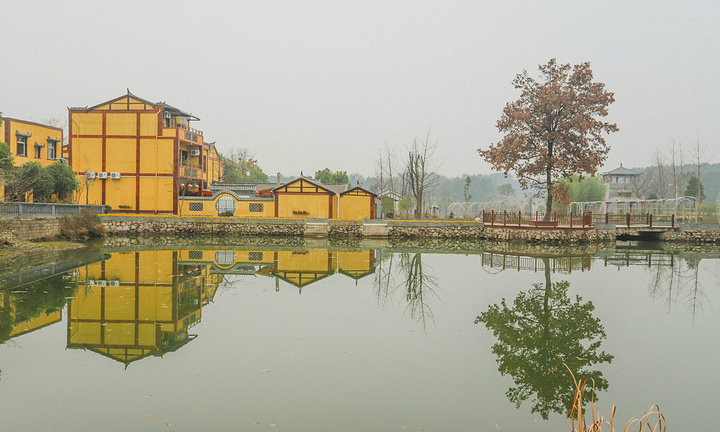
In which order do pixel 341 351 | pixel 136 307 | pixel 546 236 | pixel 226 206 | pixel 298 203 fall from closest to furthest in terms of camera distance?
pixel 341 351 → pixel 136 307 → pixel 546 236 → pixel 298 203 → pixel 226 206

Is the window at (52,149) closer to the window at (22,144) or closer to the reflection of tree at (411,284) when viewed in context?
the window at (22,144)

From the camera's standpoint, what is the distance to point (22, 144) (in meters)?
29.7

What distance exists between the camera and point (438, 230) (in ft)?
103

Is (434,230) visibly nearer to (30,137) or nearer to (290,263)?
(290,263)

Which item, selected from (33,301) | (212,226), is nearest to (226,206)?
(212,226)

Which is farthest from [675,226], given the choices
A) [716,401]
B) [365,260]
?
[716,401]

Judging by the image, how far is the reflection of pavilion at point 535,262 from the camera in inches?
688

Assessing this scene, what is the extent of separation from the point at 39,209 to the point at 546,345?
2364 centimetres

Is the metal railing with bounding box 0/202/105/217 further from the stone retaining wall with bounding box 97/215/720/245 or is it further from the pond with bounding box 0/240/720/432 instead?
the pond with bounding box 0/240/720/432

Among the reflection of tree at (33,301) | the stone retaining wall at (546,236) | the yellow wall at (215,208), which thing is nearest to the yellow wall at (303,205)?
the yellow wall at (215,208)

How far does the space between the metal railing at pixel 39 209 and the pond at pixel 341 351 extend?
7.90 meters

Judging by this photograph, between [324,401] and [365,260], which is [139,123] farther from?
[324,401]

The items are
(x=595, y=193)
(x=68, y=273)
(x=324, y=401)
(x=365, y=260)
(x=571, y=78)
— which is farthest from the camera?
(x=595, y=193)

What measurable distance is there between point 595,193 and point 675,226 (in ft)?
107
